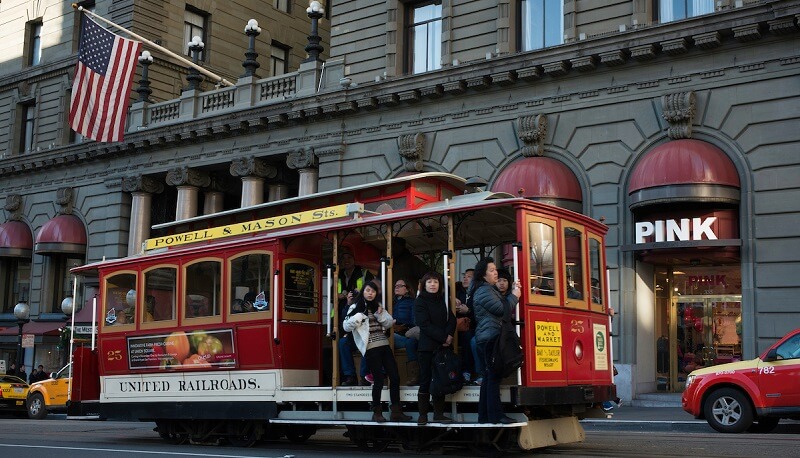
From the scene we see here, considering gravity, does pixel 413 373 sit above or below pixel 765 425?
above

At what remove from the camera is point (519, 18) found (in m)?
26.7

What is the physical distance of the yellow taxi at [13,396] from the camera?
29266 millimetres

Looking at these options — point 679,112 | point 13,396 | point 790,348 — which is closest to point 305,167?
point 13,396

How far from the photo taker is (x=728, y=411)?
15.7 meters

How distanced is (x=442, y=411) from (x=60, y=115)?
33.7 meters

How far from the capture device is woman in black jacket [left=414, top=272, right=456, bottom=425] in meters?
11.6

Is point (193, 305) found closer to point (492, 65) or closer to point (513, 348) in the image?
point (513, 348)

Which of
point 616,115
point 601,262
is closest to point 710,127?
point 616,115

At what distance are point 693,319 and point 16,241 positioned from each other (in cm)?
2976

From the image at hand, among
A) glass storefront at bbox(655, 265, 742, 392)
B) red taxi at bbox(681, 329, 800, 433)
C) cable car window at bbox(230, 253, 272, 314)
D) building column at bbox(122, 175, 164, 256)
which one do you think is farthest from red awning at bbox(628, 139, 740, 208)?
building column at bbox(122, 175, 164, 256)

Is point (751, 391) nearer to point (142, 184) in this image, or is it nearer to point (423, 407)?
point (423, 407)

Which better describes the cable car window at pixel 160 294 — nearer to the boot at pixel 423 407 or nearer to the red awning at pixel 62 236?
the boot at pixel 423 407

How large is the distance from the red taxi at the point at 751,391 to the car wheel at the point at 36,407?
67.0ft

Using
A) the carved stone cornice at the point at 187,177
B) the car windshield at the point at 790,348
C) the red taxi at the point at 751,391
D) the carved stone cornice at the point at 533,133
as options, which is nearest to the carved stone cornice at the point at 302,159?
the carved stone cornice at the point at 187,177
